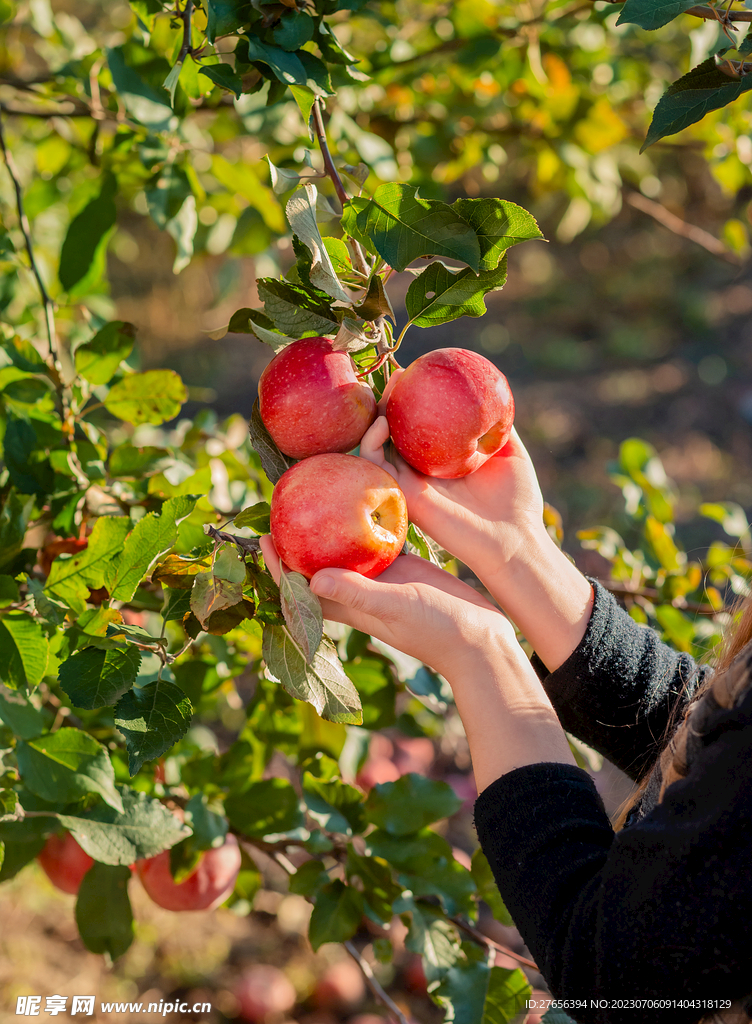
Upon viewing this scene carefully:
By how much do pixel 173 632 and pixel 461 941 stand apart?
0.57 m

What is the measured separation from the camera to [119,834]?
2.72 feet

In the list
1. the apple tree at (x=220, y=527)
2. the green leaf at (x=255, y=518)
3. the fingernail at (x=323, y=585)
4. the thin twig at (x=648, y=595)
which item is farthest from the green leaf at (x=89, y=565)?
the thin twig at (x=648, y=595)

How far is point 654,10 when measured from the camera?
2.13 ft

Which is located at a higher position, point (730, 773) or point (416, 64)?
point (416, 64)

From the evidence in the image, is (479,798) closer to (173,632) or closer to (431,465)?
(431,465)

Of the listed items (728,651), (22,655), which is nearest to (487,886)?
(728,651)

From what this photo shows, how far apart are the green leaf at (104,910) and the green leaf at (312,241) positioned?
2.59 ft

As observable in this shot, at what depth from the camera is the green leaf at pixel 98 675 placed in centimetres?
69

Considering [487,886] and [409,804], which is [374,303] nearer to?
[409,804]

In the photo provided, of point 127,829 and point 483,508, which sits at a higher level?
point 483,508

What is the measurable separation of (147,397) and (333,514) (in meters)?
0.43

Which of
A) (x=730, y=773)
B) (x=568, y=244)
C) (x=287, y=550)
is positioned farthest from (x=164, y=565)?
(x=568, y=244)

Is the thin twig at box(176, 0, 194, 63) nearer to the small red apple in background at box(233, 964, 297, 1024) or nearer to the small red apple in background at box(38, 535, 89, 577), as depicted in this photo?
the small red apple in background at box(38, 535, 89, 577)

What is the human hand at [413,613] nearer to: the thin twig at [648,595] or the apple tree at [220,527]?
the apple tree at [220,527]
